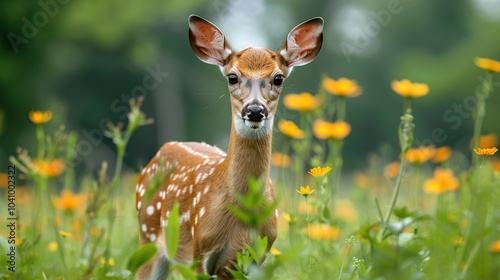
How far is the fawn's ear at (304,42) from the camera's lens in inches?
153

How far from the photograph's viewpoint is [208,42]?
392 centimetres

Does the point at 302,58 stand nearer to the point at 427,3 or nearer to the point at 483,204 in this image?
the point at 483,204

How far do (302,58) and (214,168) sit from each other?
2.11 feet

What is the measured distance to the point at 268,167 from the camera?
363 centimetres

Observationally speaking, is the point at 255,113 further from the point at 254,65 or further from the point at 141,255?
the point at 141,255

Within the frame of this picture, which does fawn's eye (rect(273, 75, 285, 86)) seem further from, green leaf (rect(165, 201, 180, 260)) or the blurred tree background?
→ the blurred tree background

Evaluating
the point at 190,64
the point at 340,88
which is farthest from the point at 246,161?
the point at 190,64

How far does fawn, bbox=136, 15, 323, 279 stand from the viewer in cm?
349

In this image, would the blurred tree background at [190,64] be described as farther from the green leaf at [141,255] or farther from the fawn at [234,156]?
the green leaf at [141,255]

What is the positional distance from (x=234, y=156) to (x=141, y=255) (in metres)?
1.01

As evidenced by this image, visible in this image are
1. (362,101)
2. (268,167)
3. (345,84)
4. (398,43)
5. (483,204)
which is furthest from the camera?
(398,43)

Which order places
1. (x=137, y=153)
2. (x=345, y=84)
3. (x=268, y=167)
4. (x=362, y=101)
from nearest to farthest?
(x=268, y=167) → (x=345, y=84) → (x=137, y=153) → (x=362, y=101)

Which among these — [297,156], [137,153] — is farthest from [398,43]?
[297,156]

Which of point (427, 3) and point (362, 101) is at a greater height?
point (427, 3)
